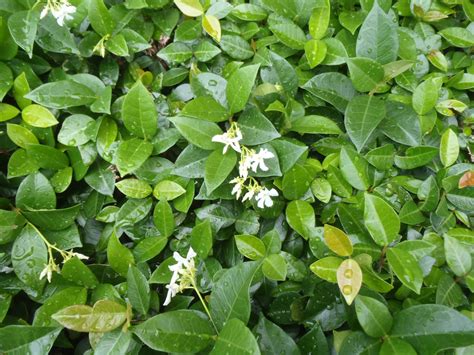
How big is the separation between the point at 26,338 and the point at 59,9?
88 centimetres

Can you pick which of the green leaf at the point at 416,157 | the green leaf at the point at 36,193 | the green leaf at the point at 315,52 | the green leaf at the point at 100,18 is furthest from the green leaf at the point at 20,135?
the green leaf at the point at 416,157

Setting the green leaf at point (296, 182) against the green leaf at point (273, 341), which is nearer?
the green leaf at point (273, 341)

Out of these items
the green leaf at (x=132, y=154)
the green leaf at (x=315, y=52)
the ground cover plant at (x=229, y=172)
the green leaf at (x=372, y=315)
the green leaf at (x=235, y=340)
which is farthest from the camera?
the green leaf at (x=315, y=52)

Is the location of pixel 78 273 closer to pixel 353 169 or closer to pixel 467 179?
pixel 353 169

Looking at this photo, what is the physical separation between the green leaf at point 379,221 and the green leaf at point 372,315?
179 millimetres

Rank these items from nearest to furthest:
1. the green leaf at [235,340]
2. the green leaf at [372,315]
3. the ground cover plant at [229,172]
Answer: the green leaf at [235,340] < the green leaf at [372,315] < the ground cover plant at [229,172]

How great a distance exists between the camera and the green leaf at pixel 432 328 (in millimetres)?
915

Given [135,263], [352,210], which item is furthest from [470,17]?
[135,263]

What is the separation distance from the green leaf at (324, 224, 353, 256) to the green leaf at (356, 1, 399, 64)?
557 millimetres

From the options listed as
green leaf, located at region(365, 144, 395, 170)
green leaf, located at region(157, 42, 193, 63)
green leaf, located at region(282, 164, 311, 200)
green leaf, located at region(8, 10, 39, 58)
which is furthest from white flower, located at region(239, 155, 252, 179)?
green leaf, located at region(8, 10, 39, 58)

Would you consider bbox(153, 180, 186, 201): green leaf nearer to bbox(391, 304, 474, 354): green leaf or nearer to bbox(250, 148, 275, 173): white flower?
bbox(250, 148, 275, 173): white flower

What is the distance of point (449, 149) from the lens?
1.24 metres

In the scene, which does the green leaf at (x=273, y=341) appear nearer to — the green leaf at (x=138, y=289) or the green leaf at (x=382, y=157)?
the green leaf at (x=138, y=289)

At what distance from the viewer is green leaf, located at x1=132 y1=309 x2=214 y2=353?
37.2 inches
